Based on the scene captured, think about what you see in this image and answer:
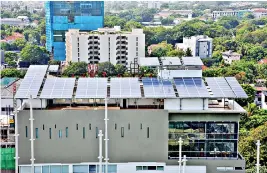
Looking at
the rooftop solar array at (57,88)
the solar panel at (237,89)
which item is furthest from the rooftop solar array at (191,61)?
the rooftop solar array at (57,88)

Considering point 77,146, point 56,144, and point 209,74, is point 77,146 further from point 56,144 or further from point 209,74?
point 209,74

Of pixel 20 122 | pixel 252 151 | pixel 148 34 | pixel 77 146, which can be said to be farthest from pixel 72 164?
pixel 148 34

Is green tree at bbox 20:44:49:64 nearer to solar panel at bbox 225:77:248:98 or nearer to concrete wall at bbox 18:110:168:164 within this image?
concrete wall at bbox 18:110:168:164

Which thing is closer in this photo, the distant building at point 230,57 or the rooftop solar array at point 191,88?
the rooftop solar array at point 191,88

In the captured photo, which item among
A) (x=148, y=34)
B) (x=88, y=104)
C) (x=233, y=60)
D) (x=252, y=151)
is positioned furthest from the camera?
(x=148, y=34)

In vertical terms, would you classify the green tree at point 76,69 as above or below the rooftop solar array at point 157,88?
below

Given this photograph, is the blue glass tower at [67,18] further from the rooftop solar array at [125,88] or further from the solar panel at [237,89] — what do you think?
the solar panel at [237,89]

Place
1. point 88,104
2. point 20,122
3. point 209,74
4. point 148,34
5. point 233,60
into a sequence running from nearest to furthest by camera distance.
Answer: point 20,122
point 88,104
point 209,74
point 233,60
point 148,34
